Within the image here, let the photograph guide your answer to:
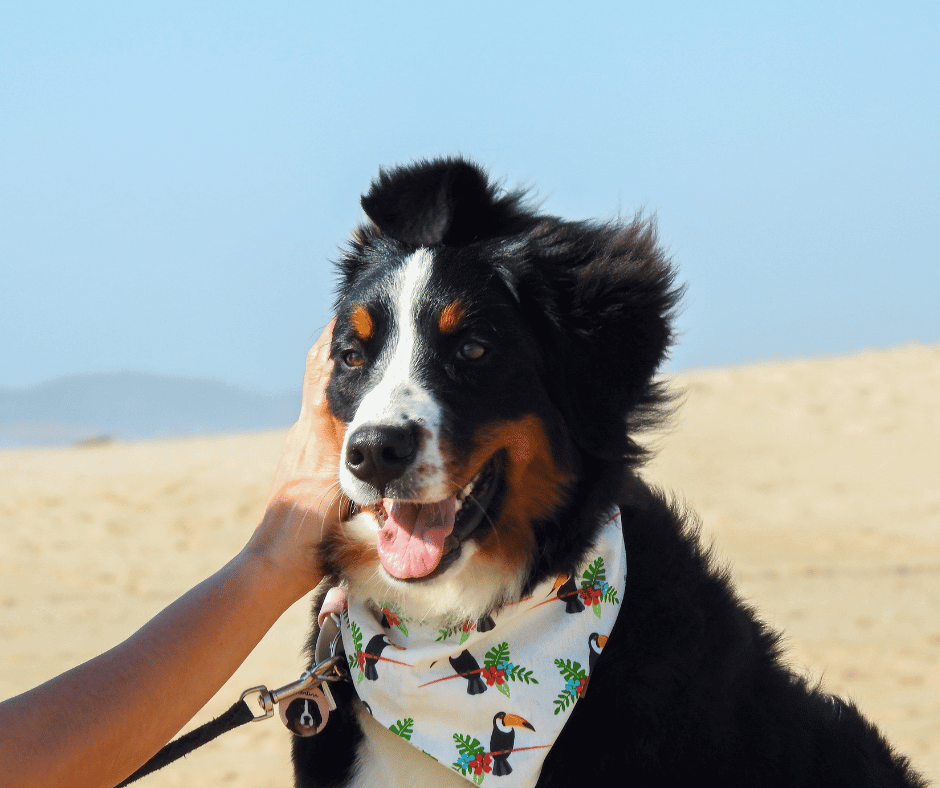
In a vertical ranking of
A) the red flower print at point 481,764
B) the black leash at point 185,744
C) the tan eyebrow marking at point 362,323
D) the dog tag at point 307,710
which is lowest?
the black leash at point 185,744

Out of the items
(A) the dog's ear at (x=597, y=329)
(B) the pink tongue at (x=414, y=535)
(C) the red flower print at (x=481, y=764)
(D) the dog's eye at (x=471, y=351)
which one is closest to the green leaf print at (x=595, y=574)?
(A) the dog's ear at (x=597, y=329)

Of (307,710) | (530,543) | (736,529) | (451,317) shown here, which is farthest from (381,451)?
(736,529)

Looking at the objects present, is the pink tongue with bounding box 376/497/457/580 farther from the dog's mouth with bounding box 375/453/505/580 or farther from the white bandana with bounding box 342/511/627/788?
the white bandana with bounding box 342/511/627/788

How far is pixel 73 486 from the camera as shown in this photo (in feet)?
52.6

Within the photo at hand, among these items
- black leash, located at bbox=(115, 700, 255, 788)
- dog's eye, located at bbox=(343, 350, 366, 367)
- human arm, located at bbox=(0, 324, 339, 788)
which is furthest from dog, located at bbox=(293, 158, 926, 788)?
black leash, located at bbox=(115, 700, 255, 788)

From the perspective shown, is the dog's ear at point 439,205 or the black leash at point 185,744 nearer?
the black leash at point 185,744

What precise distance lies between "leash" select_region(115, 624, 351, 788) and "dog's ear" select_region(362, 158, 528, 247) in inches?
45.8

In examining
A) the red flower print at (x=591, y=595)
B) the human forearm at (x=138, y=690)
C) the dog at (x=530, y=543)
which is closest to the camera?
the human forearm at (x=138, y=690)

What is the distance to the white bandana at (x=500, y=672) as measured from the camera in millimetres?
2438

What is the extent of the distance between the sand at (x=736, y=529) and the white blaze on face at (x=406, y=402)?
36.6 inches

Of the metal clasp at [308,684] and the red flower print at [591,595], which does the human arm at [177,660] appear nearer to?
the metal clasp at [308,684]

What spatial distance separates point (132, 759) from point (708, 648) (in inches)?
54.4

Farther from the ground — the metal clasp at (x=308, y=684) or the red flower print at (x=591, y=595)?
the red flower print at (x=591, y=595)

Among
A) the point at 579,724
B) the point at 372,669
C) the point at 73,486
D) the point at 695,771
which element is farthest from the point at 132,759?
the point at 73,486
